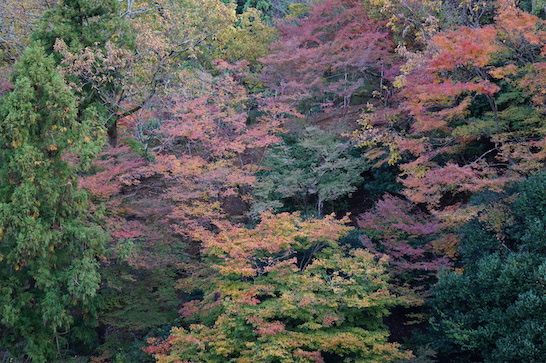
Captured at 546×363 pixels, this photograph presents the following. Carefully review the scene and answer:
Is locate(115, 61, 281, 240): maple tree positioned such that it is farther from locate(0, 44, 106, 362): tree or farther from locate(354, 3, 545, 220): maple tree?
locate(354, 3, 545, 220): maple tree

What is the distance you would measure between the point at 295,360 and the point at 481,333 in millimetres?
2931

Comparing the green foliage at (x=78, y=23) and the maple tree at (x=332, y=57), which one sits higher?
the green foliage at (x=78, y=23)

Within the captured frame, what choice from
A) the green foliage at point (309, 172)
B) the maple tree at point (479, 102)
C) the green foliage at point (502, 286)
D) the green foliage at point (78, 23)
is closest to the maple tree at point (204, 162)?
the green foliage at point (309, 172)

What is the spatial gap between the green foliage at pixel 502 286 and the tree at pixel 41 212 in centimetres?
657

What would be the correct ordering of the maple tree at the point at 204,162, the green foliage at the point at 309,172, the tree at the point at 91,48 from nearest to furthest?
the tree at the point at 91,48 < the maple tree at the point at 204,162 < the green foliage at the point at 309,172

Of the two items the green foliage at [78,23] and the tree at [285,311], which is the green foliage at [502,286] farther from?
the green foliage at [78,23]

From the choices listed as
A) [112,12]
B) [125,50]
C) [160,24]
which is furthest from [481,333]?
[160,24]

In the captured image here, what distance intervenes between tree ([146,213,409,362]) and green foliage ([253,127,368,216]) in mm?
3790

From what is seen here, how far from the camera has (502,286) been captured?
6672 millimetres

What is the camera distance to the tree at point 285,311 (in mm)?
7316

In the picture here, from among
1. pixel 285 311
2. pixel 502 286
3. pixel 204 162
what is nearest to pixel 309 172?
pixel 204 162

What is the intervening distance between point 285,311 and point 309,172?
6353 millimetres

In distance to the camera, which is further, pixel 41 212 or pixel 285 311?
pixel 41 212

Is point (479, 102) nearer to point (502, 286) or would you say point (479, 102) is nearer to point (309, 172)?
point (309, 172)
